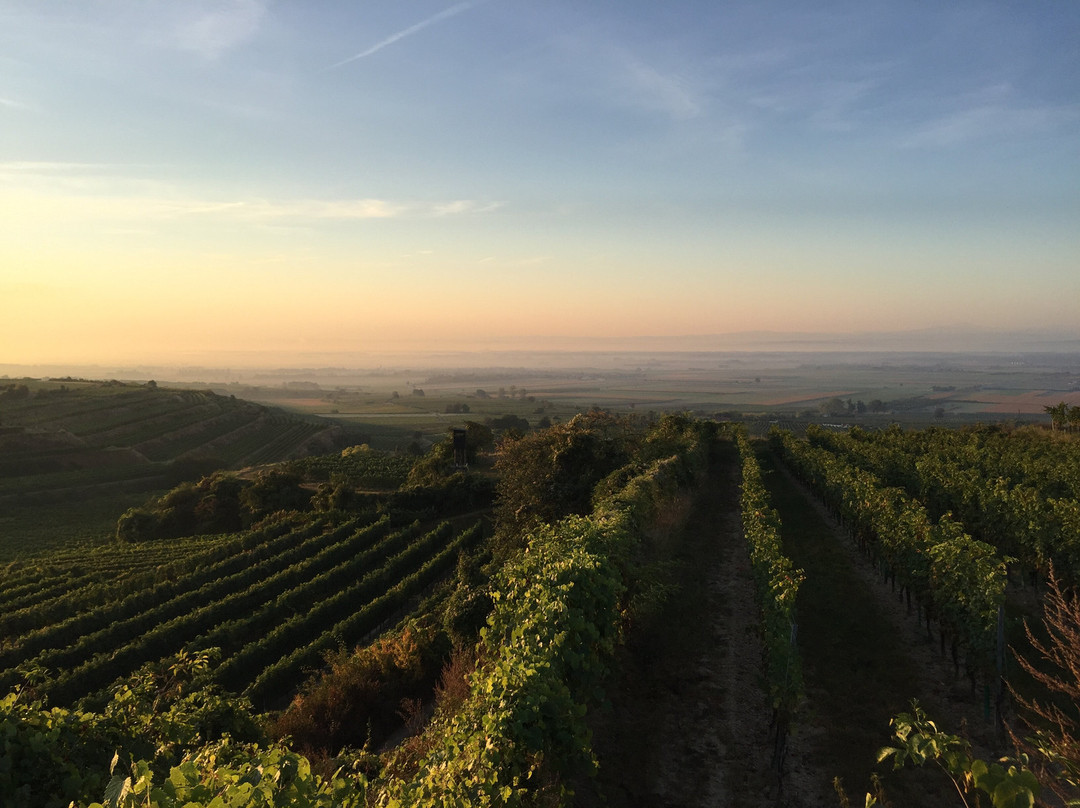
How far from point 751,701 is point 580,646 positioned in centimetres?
448

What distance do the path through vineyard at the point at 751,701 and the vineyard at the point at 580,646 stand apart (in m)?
0.06

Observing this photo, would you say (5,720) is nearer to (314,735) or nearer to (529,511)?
(314,735)

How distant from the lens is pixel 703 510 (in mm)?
28250

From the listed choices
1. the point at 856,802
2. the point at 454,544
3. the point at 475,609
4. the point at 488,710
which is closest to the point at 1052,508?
the point at 856,802

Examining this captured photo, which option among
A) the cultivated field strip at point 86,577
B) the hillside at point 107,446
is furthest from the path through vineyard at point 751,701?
the hillside at point 107,446

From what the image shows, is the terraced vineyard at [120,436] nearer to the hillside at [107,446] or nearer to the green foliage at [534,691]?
the hillside at [107,446]

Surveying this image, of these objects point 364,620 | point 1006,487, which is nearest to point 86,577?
point 364,620

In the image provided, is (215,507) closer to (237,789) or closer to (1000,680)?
(237,789)

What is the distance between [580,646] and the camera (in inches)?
352

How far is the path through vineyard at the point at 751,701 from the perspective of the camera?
8.89 metres

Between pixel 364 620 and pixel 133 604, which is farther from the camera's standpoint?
pixel 133 604

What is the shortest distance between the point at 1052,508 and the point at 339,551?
3113cm

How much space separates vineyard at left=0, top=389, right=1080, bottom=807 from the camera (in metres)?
5.94

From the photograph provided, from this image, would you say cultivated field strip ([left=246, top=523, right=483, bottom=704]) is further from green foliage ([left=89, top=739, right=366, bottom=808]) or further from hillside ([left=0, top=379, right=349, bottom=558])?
hillside ([left=0, top=379, right=349, bottom=558])
